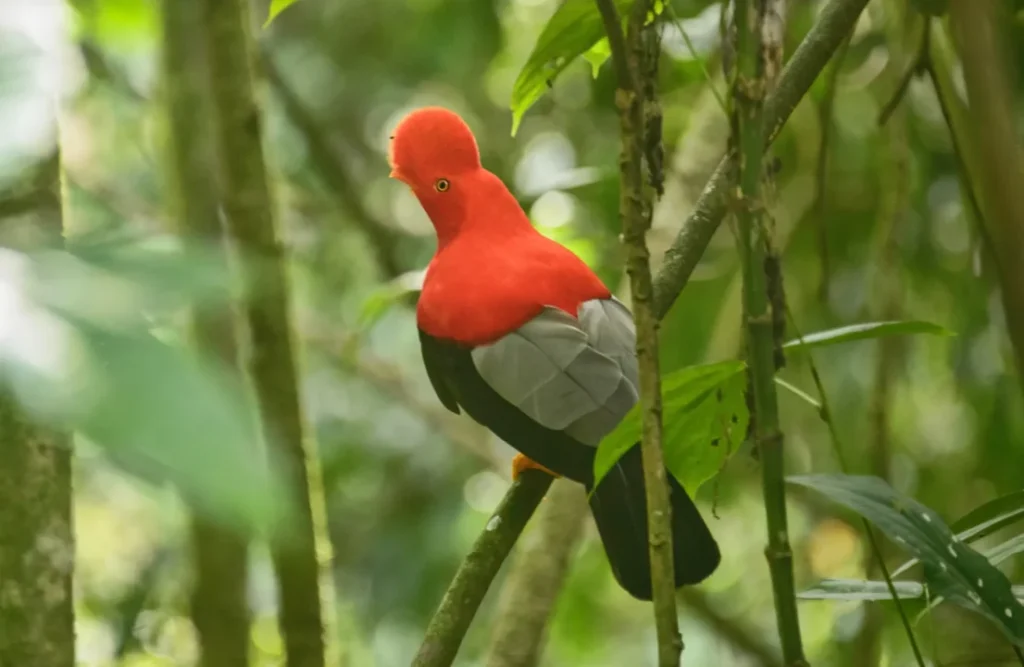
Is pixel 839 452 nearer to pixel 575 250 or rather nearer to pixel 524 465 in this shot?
pixel 524 465

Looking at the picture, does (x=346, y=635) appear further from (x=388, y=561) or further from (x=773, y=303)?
(x=773, y=303)

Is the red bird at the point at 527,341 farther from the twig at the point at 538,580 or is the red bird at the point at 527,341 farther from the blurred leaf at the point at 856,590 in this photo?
the twig at the point at 538,580

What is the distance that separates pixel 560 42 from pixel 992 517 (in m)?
0.51

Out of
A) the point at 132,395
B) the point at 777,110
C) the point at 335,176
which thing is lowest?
the point at 132,395

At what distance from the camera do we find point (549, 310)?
865mm

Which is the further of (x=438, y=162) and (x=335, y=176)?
(x=335, y=176)

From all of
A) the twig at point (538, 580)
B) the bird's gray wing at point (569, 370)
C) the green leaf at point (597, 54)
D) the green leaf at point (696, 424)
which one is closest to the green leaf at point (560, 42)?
the green leaf at point (597, 54)

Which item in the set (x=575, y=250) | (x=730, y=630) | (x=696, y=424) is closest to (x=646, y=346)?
(x=696, y=424)

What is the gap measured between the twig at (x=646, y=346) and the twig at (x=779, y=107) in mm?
251

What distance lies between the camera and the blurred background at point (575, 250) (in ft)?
4.98

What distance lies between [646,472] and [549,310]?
336 mm

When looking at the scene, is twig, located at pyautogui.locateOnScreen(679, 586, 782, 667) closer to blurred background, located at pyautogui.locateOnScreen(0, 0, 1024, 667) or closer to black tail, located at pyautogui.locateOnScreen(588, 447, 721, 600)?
blurred background, located at pyautogui.locateOnScreen(0, 0, 1024, 667)

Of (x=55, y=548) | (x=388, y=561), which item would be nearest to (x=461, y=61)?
(x=388, y=561)

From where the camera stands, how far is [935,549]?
71cm
